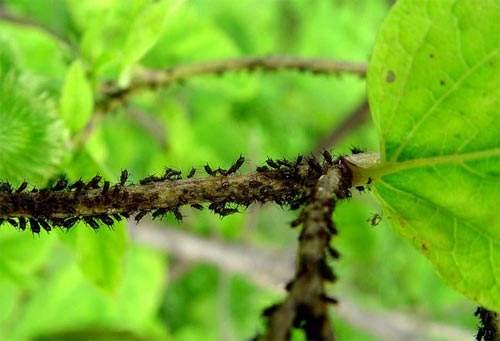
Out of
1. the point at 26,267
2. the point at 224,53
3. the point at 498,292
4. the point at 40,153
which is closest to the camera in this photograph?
the point at 498,292

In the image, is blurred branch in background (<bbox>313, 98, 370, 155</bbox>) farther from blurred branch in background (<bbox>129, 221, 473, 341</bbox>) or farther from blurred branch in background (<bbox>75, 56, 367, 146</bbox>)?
blurred branch in background (<bbox>75, 56, 367, 146</bbox>)

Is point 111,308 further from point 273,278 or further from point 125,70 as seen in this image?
point 125,70

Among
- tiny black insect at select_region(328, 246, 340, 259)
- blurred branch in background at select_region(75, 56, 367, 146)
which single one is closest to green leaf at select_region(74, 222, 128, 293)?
blurred branch in background at select_region(75, 56, 367, 146)

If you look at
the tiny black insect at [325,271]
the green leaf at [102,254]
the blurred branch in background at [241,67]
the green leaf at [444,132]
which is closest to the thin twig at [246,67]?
the blurred branch in background at [241,67]

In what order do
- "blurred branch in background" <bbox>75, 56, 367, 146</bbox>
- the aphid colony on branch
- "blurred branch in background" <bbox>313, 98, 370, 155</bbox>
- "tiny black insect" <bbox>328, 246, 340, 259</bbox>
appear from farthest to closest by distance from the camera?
"blurred branch in background" <bbox>313, 98, 370, 155</bbox> < "blurred branch in background" <bbox>75, 56, 367, 146</bbox> < the aphid colony on branch < "tiny black insect" <bbox>328, 246, 340, 259</bbox>

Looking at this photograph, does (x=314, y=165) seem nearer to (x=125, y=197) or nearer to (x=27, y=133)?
(x=125, y=197)

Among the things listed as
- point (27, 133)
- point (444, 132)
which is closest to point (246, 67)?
point (27, 133)

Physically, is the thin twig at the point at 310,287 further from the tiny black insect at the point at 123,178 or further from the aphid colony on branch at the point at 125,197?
the tiny black insect at the point at 123,178

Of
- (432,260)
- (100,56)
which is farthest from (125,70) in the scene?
(432,260)
